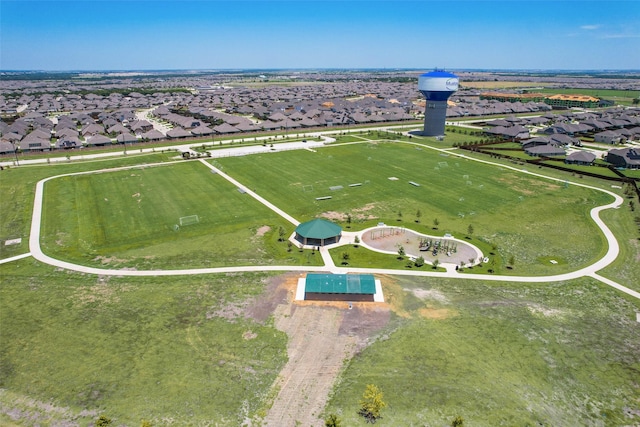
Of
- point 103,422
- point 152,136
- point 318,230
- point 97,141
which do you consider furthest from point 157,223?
point 152,136

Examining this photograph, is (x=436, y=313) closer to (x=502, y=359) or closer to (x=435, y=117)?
(x=502, y=359)

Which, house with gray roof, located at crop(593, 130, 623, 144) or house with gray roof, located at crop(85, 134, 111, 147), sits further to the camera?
house with gray roof, located at crop(593, 130, 623, 144)

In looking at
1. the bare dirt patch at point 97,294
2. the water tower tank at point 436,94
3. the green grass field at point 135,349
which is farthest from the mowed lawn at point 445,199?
the bare dirt patch at point 97,294

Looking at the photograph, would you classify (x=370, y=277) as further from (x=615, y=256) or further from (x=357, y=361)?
(x=615, y=256)

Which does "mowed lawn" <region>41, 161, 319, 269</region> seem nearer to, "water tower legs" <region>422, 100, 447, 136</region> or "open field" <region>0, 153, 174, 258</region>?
"open field" <region>0, 153, 174, 258</region>

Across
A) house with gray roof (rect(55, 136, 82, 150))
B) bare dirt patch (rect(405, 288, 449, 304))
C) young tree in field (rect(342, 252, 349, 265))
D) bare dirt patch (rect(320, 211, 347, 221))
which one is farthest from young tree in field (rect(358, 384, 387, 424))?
house with gray roof (rect(55, 136, 82, 150))

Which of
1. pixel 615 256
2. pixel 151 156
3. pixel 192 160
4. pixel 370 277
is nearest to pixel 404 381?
pixel 370 277
